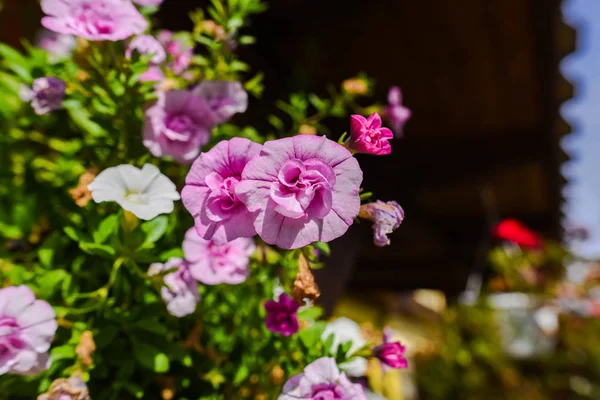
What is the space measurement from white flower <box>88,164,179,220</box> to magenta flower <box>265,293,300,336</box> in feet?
0.71

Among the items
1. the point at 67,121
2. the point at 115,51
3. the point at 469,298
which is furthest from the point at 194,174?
the point at 469,298

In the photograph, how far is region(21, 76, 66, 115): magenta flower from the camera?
88 cm

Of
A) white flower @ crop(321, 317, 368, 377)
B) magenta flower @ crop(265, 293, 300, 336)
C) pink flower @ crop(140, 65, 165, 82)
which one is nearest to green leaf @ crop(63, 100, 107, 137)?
pink flower @ crop(140, 65, 165, 82)

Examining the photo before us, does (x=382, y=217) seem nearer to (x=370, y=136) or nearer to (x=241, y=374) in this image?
(x=370, y=136)

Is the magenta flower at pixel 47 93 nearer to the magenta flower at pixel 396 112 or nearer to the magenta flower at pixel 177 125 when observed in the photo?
the magenta flower at pixel 177 125

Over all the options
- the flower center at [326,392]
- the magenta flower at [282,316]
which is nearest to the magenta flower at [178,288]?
the magenta flower at [282,316]

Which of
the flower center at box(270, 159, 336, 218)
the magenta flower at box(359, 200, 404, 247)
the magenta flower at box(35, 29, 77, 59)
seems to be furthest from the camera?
the magenta flower at box(35, 29, 77, 59)

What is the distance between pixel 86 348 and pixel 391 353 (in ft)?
1.50

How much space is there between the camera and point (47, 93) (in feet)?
2.90

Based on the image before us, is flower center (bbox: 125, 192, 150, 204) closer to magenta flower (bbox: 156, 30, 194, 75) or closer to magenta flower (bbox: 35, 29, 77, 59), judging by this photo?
magenta flower (bbox: 156, 30, 194, 75)

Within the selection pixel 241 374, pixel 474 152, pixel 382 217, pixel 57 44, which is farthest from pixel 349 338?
pixel 474 152

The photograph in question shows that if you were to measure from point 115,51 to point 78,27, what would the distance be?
10 cm

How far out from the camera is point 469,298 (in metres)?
3.40

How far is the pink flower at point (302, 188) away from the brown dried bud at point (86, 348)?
39 centimetres
